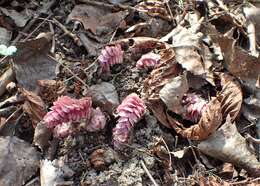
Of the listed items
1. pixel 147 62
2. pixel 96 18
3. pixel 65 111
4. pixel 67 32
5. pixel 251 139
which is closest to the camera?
pixel 65 111

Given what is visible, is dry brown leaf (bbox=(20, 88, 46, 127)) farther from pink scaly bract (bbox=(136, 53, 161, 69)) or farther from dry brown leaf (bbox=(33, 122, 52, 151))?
pink scaly bract (bbox=(136, 53, 161, 69))

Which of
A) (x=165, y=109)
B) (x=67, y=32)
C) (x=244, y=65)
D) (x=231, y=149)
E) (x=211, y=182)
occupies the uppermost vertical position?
(x=67, y=32)

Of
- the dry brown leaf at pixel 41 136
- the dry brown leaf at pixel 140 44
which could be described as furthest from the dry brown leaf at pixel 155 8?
the dry brown leaf at pixel 41 136

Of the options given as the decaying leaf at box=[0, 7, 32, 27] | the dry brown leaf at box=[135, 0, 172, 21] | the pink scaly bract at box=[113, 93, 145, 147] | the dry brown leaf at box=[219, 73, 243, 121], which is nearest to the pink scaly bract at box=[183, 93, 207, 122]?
the dry brown leaf at box=[219, 73, 243, 121]

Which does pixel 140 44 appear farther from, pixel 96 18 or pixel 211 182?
pixel 211 182

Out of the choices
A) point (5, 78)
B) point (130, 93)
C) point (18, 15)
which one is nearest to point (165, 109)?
point (130, 93)

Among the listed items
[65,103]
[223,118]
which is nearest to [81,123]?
[65,103]
